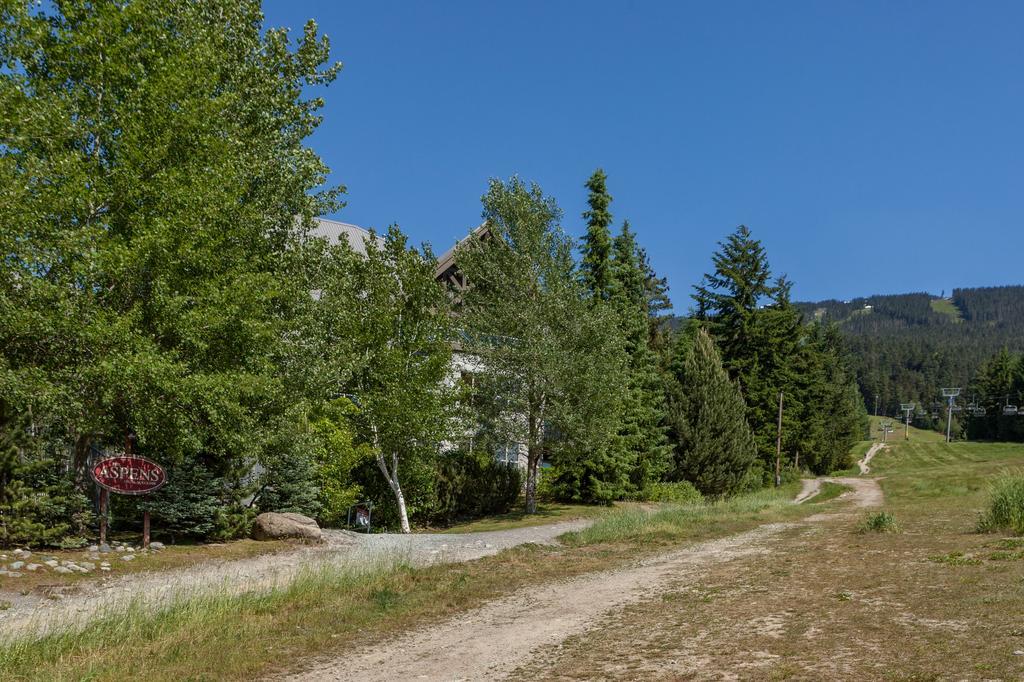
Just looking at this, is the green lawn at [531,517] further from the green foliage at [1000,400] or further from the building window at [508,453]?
the green foliage at [1000,400]

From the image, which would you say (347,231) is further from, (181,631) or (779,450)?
(779,450)

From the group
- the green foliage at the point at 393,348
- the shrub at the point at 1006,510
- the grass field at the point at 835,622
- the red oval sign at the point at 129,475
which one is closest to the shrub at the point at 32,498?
the red oval sign at the point at 129,475

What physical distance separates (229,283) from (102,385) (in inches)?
136

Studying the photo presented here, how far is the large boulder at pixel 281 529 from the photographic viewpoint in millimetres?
17797

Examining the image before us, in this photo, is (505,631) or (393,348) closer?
(505,631)

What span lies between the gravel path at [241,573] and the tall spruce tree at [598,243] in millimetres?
16826

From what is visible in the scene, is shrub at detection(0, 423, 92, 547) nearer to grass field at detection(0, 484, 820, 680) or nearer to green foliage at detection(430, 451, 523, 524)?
grass field at detection(0, 484, 820, 680)

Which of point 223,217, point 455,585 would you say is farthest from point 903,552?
point 223,217

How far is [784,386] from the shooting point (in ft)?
177

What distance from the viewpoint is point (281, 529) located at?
1786 centimetres

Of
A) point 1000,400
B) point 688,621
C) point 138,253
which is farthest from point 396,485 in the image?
point 1000,400

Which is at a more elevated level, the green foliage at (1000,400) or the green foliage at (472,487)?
the green foliage at (1000,400)

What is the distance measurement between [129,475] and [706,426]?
28.0 metres

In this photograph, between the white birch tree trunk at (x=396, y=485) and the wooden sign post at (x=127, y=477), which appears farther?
the white birch tree trunk at (x=396, y=485)
